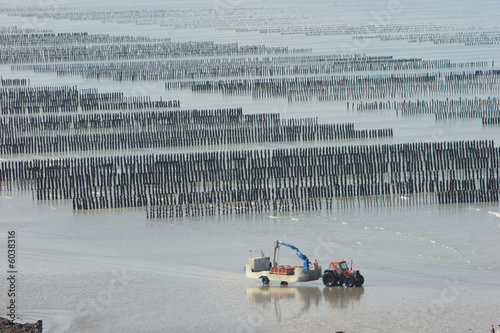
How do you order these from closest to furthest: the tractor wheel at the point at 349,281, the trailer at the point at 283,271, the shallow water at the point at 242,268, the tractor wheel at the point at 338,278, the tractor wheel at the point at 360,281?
1. the shallow water at the point at 242,268
2. the tractor wheel at the point at 349,281
3. the tractor wheel at the point at 360,281
4. the tractor wheel at the point at 338,278
5. the trailer at the point at 283,271

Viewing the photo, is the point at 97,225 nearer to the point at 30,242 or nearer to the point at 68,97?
the point at 30,242

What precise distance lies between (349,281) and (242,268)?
582 cm

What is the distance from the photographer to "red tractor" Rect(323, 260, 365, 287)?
34.8m

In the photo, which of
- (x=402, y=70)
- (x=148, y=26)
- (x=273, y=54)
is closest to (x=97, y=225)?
(x=402, y=70)

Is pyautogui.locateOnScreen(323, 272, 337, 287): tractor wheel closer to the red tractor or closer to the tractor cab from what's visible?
the red tractor

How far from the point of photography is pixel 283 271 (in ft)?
117

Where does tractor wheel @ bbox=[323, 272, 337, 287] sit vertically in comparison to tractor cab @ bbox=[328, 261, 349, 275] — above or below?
below

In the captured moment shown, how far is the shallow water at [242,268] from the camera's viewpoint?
32031 millimetres

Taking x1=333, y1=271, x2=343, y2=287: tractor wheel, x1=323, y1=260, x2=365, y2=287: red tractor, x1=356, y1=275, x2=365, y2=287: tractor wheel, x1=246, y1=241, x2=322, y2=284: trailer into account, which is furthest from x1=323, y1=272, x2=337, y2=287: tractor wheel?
x1=356, y1=275, x2=365, y2=287: tractor wheel

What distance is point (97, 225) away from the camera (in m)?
47.7

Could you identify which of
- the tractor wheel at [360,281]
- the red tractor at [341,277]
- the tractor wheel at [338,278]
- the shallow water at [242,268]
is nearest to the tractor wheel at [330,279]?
the red tractor at [341,277]

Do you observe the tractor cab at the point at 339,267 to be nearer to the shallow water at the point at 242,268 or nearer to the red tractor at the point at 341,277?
the red tractor at the point at 341,277

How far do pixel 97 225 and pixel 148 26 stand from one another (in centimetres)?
14773

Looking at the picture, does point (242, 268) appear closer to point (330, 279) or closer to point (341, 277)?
point (330, 279)
